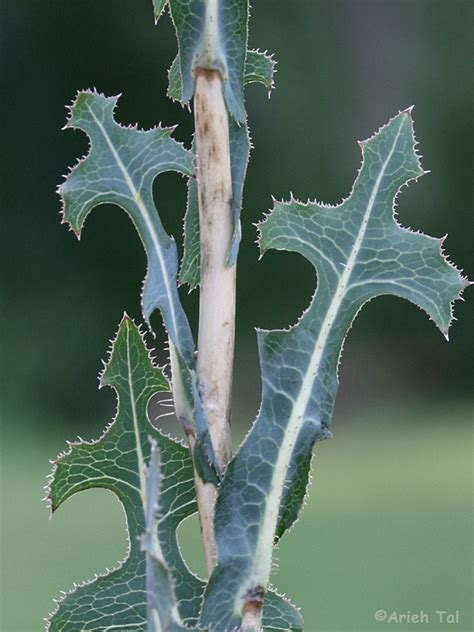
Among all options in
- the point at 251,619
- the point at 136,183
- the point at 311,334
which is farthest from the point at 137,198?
the point at 251,619

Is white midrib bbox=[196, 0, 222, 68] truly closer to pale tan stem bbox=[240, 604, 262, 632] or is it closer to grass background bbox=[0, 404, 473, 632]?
pale tan stem bbox=[240, 604, 262, 632]

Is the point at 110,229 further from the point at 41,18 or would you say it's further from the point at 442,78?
the point at 442,78

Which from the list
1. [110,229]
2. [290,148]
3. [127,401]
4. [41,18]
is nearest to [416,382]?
[290,148]

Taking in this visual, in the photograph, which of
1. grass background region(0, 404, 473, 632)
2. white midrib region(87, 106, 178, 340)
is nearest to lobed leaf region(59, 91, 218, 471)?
white midrib region(87, 106, 178, 340)

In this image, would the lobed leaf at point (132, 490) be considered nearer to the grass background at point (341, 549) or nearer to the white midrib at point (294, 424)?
the white midrib at point (294, 424)

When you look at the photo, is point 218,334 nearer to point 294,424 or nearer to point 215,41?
point 294,424

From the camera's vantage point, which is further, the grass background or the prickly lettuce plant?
the grass background

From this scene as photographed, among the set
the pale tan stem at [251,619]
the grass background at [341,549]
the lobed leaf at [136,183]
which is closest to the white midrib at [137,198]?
the lobed leaf at [136,183]
